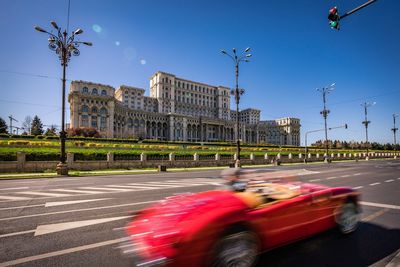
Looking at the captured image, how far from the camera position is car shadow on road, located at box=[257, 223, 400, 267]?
3662mm

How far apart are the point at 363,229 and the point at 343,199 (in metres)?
1.13

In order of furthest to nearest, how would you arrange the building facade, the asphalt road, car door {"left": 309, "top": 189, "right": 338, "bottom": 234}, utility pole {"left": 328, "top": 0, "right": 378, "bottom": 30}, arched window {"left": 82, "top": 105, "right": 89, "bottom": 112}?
the building facade → arched window {"left": 82, "top": 105, "right": 89, "bottom": 112} → utility pole {"left": 328, "top": 0, "right": 378, "bottom": 30} → car door {"left": 309, "top": 189, "right": 338, "bottom": 234} → the asphalt road

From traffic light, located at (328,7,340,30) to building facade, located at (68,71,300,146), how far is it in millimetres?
103514

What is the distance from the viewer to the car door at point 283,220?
11.3 feet

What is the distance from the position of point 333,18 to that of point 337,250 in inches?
295

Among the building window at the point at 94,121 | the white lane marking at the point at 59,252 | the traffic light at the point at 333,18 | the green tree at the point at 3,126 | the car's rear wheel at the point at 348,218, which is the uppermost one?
the building window at the point at 94,121

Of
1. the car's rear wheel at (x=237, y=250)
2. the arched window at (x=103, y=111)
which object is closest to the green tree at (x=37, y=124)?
the arched window at (x=103, y=111)

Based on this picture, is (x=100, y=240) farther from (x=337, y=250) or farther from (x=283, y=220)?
(x=337, y=250)

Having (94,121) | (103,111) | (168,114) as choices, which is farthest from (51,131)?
(168,114)

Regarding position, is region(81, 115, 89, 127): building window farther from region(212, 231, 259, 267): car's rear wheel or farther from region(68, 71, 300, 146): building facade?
region(212, 231, 259, 267): car's rear wheel

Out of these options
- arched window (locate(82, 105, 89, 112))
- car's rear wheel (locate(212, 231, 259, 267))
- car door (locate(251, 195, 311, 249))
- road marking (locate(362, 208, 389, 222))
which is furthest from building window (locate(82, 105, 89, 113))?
car's rear wheel (locate(212, 231, 259, 267))

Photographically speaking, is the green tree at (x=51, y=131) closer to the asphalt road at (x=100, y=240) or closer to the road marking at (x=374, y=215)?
the asphalt road at (x=100, y=240)

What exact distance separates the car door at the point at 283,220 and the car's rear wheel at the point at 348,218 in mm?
1192

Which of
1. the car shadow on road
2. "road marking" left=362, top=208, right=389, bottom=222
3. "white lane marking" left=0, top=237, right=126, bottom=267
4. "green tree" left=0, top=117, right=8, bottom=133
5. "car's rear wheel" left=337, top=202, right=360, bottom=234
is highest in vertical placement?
"green tree" left=0, top=117, right=8, bottom=133
